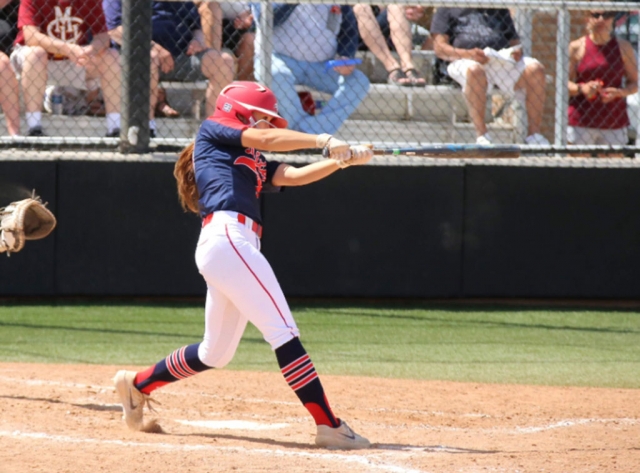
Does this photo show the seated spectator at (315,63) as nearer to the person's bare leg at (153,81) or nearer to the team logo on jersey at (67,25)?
the person's bare leg at (153,81)

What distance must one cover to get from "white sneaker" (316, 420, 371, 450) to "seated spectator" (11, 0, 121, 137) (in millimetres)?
4374

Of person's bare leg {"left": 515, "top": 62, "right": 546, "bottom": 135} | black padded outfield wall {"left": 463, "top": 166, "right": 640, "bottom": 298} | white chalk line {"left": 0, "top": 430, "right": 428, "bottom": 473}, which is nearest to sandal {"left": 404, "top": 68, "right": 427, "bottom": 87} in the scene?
person's bare leg {"left": 515, "top": 62, "right": 546, "bottom": 135}

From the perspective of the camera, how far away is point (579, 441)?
4340 millimetres

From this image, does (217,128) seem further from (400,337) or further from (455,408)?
(400,337)

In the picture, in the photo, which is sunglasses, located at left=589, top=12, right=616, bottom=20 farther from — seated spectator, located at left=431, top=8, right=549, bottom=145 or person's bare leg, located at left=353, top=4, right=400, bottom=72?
person's bare leg, located at left=353, top=4, right=400, bottom=72

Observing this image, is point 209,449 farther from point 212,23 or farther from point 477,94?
point 477,94

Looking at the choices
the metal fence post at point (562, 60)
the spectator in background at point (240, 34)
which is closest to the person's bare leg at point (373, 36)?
the spectator in background at point (240, 34)

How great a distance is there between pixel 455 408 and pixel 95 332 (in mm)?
3023

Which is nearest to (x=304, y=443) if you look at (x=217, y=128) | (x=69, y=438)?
Result: (x=69, y=438)

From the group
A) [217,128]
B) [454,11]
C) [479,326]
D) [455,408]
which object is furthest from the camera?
[454,11]

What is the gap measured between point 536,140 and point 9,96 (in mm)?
4437

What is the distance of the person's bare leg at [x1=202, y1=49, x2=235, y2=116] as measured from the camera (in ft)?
25.6

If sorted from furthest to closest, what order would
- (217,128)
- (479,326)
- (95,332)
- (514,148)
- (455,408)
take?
(479,326), (95,332), (455,408), (514,148), (217,128)

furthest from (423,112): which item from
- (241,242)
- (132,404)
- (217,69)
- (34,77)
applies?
(132,404)
